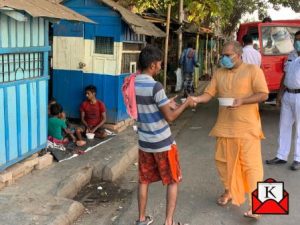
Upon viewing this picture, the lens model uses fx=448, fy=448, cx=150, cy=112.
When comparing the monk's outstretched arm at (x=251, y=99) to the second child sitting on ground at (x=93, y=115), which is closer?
the monk's outstretched arm at (x=251, y=99)

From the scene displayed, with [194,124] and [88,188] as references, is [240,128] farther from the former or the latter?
[194,124]

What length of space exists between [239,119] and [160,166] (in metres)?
1.05

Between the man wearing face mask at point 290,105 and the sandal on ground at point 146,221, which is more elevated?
the man wearing face mask at point 290,105

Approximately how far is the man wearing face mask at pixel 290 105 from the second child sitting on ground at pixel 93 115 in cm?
289

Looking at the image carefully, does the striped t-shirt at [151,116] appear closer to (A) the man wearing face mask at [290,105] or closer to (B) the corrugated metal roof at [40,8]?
(B) the corrugated metal roof at [40,8]

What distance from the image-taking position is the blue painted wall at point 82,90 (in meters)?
8.17

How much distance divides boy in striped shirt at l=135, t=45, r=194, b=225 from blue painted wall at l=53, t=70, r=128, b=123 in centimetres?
405

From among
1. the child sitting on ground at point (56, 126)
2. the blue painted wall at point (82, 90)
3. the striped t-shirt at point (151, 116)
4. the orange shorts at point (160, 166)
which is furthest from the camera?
the blue painted wall at point (82, 90)

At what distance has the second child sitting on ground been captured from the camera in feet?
25.2

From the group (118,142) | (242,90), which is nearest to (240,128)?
(242,90)

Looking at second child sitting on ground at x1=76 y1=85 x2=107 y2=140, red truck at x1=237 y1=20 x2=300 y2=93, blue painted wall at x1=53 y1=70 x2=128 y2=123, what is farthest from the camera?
red truck at x1=237 y1=20 x2=300 y2=93

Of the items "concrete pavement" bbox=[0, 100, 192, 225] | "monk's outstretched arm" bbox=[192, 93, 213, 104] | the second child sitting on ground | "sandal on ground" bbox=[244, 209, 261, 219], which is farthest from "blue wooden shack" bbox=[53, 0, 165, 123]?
"sandal on ground" bbox=[244, 209, 261, 219]

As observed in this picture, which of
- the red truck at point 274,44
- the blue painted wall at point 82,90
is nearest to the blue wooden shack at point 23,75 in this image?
the blue painted wall at point 82,90

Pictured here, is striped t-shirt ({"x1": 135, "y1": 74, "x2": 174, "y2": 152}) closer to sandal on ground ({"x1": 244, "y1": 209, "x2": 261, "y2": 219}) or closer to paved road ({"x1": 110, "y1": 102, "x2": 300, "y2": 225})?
paved road ({"x1": 110, "y1": 102, "x2": 300, "y2": 225})
